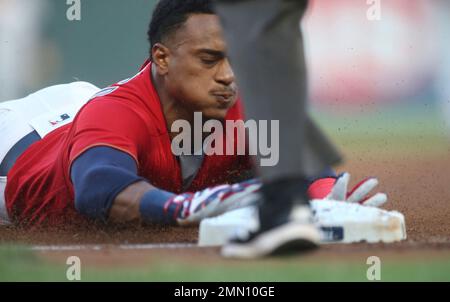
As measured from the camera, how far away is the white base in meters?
3.02

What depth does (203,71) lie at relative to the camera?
13.2ft

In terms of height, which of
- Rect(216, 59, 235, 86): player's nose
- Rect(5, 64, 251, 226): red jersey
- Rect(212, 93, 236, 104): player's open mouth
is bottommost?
Rect(5, 64, 251, 226): red jersey

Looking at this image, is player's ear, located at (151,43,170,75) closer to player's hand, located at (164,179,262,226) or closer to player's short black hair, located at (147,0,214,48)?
player's short black hair, located at (147,0,214,48)

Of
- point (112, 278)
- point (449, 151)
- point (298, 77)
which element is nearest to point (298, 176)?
point (298, 77)

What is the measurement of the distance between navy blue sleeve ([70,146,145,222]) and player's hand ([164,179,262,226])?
348 millimetres

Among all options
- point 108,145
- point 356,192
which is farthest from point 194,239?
point 356,192

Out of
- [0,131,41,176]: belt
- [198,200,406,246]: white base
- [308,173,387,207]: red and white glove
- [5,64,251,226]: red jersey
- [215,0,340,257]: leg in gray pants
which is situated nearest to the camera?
[215,0,340,257]: leg in gray pants

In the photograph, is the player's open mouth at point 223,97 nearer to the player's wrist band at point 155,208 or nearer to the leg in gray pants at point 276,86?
the player's wrist band at point 155,208

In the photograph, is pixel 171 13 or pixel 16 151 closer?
pixel 171 13

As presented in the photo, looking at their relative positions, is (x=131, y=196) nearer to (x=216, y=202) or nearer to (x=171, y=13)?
(x=216, y=202)

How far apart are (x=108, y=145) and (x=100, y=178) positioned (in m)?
0.21

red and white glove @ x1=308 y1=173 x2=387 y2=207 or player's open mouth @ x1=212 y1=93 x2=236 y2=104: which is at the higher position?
player's open mouth @ x1=212 y1=93 x2=236 y2=104

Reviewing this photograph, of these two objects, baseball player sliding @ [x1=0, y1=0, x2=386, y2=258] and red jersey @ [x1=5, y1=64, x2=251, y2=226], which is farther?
red jersey @ [x1=5, y1=64, x2=251, y2=226]

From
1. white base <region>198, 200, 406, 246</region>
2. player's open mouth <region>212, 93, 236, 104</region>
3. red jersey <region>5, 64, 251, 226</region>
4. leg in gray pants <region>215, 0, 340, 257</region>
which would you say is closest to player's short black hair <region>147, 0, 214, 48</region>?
red jersey <region>5, 64, 251, 226</region>
